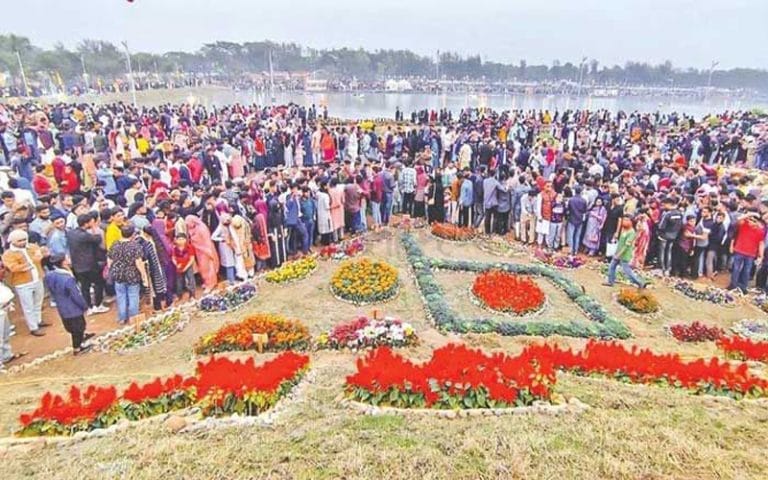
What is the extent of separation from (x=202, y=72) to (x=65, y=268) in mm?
132304

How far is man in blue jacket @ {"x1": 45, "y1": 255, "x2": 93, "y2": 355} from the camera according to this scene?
7.00m

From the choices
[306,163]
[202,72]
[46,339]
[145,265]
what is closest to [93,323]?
[46,339]

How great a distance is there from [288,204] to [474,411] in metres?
7.53

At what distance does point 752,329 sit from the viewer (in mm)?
8797

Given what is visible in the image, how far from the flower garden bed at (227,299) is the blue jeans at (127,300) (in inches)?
40.7

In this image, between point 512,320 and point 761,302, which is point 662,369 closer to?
point 512,320

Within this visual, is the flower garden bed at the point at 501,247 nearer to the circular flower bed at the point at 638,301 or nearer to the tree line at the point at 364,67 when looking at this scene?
the circular flower bed at the point at 638,301

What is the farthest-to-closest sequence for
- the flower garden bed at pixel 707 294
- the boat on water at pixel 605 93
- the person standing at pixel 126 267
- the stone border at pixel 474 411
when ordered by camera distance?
the boat on water at pixel 605 93, the flower garden bed at pixel 707 294, the person standing at pixel 126 267, the stone border at pixel 474 411

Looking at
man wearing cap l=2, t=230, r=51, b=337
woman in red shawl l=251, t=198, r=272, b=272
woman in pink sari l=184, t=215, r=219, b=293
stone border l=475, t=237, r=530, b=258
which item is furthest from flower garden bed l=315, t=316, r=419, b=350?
stone border l=475, t=237, r=530, b=258

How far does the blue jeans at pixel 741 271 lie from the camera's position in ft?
34.2

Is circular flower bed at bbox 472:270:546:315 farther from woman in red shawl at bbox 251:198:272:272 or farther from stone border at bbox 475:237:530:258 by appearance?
woman in red shawl at bbox 251:198:272:272

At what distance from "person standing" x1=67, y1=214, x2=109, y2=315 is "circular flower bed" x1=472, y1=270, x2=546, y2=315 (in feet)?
22.5

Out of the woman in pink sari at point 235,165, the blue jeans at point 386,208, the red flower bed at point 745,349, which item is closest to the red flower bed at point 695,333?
the red flower bed at point 745,349

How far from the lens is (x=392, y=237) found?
13070mm
